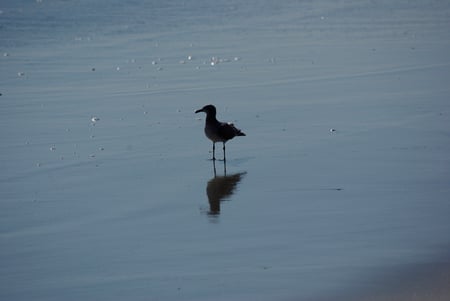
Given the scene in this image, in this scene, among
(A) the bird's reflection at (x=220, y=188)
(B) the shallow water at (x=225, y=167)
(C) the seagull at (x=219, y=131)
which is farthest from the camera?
(C) the seagull at (x=219, y=131)

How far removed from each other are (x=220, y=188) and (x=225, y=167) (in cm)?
86

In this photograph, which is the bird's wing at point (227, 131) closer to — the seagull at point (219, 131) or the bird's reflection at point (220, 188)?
the seagull at point (219, 131)

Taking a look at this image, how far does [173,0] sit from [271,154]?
59.1 ft

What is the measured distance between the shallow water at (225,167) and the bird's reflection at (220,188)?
0.02 meters

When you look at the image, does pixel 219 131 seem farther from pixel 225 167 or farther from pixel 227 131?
pixel 225 167

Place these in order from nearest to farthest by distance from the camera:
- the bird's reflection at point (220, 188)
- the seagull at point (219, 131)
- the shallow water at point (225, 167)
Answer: the shallow water at point (225, 167), the bird's reflection at point (220, 188), the seagull at point (219, 131)

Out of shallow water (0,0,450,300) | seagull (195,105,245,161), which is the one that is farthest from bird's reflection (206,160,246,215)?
seagull (195,105,245,161)

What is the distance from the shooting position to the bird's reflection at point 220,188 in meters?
8.20

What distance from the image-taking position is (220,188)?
8844mm

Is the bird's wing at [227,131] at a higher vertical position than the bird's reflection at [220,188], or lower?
higher

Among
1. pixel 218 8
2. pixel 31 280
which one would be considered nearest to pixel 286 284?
pixel 31 280

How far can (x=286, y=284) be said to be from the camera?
6.17 m

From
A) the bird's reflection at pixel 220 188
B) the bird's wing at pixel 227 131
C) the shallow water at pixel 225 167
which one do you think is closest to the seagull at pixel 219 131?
the bird's wing at pixel 227 131

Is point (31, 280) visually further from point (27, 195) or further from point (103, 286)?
point (27, 195)
